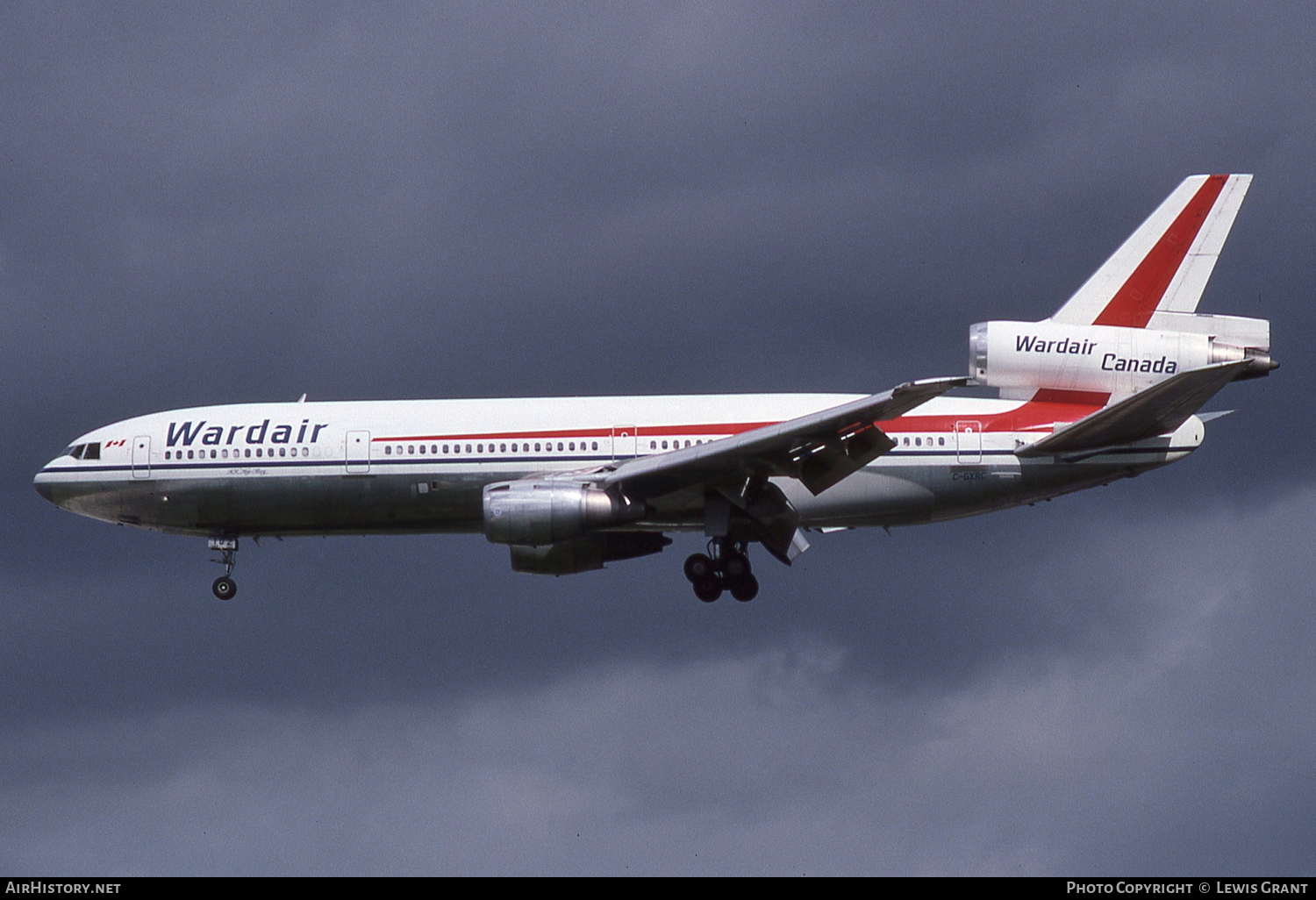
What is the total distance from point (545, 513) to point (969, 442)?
9.83 meters

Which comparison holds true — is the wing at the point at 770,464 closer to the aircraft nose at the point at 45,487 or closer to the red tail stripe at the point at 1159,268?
the red tail stripe at the point at 1159,268

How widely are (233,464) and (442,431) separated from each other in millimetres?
5171

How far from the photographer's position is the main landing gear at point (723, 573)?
1764 inches

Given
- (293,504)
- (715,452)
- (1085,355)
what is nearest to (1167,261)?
(1085,355)

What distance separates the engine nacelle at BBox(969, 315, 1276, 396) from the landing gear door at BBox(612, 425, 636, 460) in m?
7.97

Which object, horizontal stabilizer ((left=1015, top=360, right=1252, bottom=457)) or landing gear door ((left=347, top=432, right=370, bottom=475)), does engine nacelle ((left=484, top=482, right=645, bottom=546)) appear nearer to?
landing gear door ((left=347, top=432, right=370, bottom=475))

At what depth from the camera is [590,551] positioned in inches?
1850

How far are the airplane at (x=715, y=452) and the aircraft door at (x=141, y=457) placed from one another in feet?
0.14

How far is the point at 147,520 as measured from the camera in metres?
47.3

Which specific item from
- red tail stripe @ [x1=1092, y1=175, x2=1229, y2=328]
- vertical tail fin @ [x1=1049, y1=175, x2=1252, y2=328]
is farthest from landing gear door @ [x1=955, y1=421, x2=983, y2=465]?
red tail stripe @ [x1=1092, y1=175, x2=1229, y2=328]

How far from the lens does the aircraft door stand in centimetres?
4691

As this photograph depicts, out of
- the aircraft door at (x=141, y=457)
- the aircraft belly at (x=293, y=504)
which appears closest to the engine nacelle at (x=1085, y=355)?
the aircraft belly at (x=293, y=504)

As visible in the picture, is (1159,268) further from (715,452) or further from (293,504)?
(293,504)
